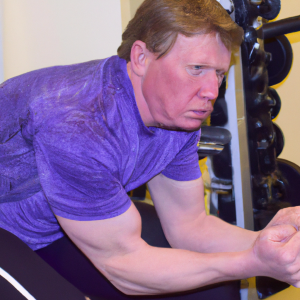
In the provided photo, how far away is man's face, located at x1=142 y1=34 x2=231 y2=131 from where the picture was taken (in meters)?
0.63

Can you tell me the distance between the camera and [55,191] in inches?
23.3

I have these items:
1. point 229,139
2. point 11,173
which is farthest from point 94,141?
point 229,139

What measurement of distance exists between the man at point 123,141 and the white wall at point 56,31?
1.76 feet

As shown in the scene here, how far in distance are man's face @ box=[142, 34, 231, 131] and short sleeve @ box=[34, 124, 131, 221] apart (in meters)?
0.14

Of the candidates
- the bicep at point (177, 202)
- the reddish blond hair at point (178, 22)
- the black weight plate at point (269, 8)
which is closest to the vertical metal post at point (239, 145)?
the black weight plate at point (269, 8)

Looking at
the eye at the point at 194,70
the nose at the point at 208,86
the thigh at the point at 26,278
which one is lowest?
the thigh at the point at 26,278

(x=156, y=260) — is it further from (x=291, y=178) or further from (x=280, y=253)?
(x=291, y=178)

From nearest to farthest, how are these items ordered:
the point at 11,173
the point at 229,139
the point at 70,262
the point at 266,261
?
the point at 266,261, the point at 11,173, the point at 70,262, the point at 229,139

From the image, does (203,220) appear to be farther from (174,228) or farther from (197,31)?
(197,31)

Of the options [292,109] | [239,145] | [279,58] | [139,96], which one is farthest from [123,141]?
[292,109]

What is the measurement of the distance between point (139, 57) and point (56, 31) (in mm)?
686

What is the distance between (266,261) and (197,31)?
0.41 metres

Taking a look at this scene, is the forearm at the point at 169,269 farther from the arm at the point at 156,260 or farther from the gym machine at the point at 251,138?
the gym machine at the point at 251,138

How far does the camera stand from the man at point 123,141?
60 cm
